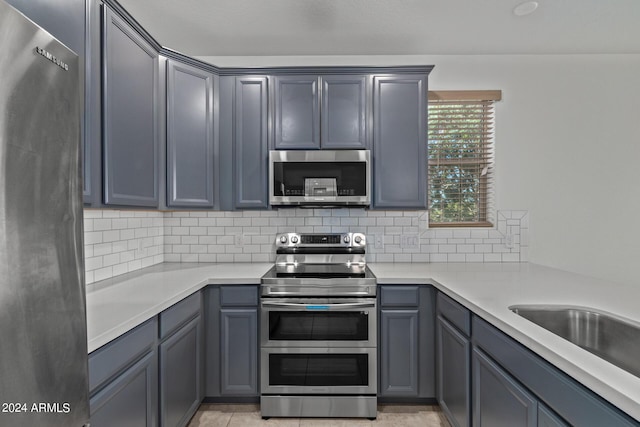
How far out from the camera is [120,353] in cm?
132

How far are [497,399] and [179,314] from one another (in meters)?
1.56

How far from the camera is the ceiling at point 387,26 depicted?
7.09ft

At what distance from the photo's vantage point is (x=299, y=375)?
2.21m

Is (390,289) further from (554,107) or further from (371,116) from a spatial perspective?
(554,107)

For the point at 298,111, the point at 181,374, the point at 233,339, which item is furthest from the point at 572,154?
the point at 181,374

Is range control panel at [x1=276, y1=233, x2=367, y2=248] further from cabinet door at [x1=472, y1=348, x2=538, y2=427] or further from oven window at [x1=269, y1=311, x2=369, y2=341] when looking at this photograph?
cabinet door at [x1=472, y1=348, x2=538, y2=427]

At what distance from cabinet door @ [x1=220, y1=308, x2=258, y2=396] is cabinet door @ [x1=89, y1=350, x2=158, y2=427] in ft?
2.08

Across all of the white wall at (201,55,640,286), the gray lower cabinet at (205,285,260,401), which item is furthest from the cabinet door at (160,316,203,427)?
the white wall at (201,55,640,286)

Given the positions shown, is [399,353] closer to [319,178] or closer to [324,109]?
[319,178]

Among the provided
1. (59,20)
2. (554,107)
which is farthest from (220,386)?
(554,107)

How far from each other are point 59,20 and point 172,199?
1.22 metres

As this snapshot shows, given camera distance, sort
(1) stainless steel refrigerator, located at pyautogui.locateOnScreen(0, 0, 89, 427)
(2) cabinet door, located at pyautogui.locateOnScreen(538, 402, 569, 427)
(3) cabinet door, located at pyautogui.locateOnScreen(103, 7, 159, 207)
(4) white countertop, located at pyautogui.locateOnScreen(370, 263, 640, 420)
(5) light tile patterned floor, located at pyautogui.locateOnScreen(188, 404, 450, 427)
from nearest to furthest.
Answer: (1) stainless steel refrigerator, located at pyautogui.locateOnScreen(0, 0, 89, 427), (4) white countertop, located at pyautogui.locateOnScreen(370, 263, 640, 420), (2) cabinet door, located at pyautogui.locateOnScreen(538, 402, 569, 427), (3) cabinet door, located at pyautogui.locateOnScreen(103, 7, 159, 207), (5) light tile patterned floor, located at pyautogui.locateOnScreen(188, 404, 450, 427)

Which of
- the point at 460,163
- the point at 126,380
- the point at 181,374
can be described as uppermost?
the point at 460,163

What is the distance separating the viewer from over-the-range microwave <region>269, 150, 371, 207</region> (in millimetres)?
2479
